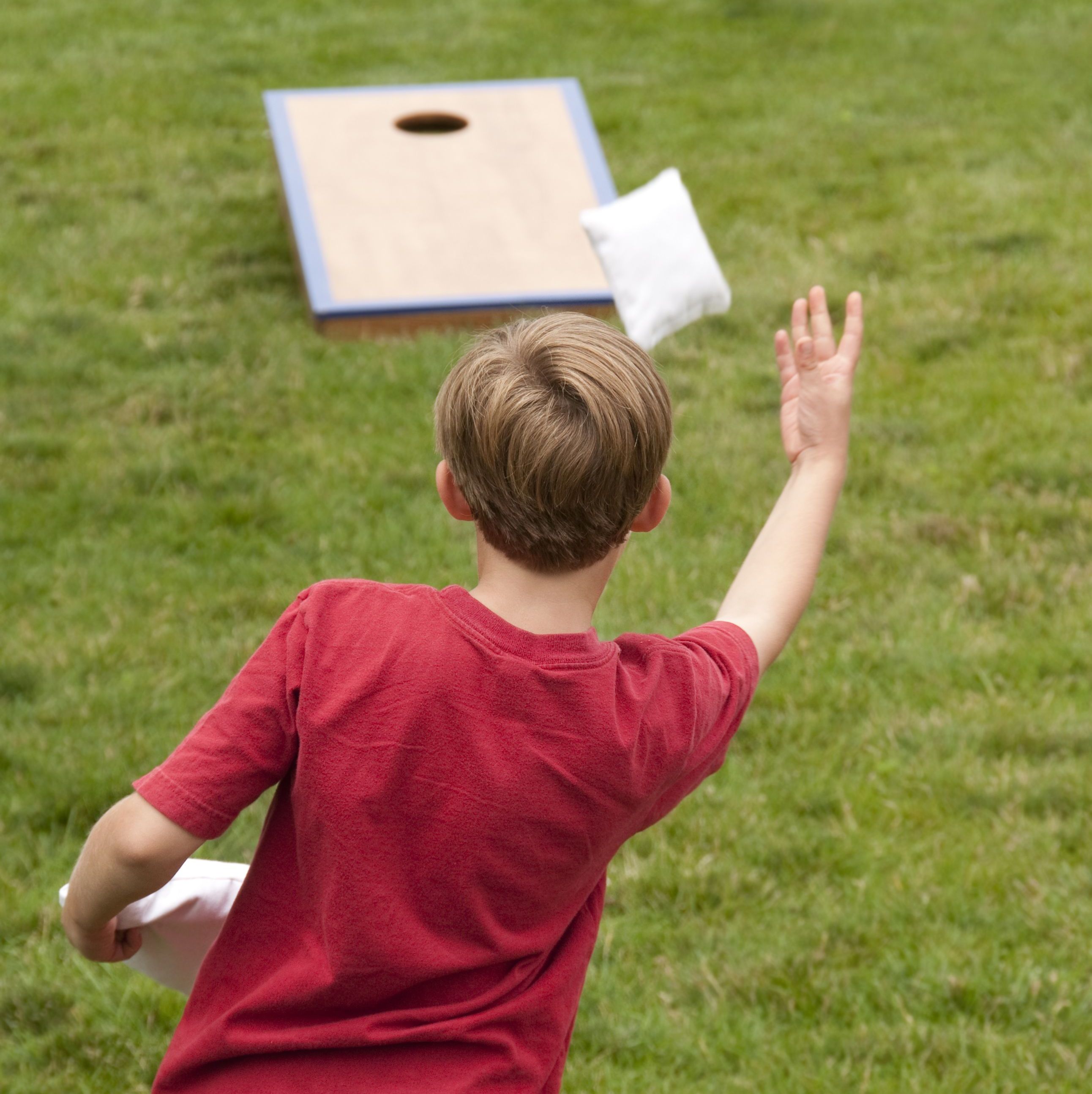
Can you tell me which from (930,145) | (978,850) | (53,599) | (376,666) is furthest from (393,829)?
(930,145)

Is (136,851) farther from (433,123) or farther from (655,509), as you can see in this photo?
(433,123)

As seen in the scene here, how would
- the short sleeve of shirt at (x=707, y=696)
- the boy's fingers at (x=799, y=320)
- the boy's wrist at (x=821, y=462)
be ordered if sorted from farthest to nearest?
1. the boy's fingers at (x=799, y=320)
2. the boy's wrist at (x=821, y=462)
3. the short sleeve of shirt at (x=707, y=696)

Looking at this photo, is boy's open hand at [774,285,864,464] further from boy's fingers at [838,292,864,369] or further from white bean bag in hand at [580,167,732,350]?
white bean bag in hand at [580,167,732,350]

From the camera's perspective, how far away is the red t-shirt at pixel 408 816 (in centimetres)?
155

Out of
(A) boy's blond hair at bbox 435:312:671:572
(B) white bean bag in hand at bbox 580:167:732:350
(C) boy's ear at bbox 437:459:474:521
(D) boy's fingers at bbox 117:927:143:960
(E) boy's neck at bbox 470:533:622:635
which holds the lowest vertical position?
(B) white bean bag in hand at bbox 580:167:732:350

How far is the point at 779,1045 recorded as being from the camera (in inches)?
118

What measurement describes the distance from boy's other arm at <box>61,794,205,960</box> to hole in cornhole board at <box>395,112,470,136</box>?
5.83m

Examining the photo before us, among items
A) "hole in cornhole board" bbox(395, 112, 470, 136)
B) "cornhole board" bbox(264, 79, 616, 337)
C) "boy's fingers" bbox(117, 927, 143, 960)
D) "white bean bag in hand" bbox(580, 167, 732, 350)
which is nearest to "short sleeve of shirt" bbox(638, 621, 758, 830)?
"boy's fingers" bbox(117, 927, 143, 960)

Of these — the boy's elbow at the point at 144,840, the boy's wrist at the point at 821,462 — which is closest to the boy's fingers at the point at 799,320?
the boy's wrist at the point at 821,462

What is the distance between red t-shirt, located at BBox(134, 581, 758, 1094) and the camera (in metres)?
1.55

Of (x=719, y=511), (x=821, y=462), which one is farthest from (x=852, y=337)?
(x=719, y=511)

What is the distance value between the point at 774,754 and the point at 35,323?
12.0 ft

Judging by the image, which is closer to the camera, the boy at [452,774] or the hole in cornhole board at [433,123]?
the boy at [452,774]

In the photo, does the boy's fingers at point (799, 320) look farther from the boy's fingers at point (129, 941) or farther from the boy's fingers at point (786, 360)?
the boy's fingers at point (129, 941)
